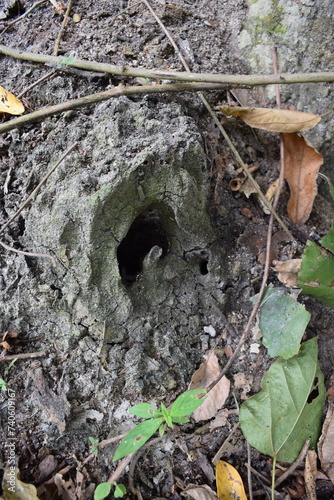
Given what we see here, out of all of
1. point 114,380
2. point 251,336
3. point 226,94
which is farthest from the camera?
point 226,94

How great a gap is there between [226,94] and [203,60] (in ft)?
0.77

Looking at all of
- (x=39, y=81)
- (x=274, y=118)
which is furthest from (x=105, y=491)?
(x=39, y=81)

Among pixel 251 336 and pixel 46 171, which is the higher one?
pixel 46 171

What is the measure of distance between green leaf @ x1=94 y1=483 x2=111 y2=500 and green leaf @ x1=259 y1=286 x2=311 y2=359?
0.79 meters

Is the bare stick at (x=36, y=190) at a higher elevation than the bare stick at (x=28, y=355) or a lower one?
higher

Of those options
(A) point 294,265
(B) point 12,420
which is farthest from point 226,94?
(B) point 12,420

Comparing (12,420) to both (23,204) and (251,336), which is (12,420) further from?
(251,336)

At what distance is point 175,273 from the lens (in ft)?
5.64

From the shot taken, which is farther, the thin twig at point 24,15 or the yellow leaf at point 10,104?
the thin twig at point 24,15

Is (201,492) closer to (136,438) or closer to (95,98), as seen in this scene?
(136,438)

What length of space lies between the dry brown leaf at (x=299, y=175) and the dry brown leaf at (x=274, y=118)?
0.05 m

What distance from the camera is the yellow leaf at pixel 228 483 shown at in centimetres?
144

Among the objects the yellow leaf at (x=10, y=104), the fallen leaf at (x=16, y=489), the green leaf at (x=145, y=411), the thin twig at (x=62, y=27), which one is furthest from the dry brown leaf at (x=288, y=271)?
the thin twig at (x=62, y=27)

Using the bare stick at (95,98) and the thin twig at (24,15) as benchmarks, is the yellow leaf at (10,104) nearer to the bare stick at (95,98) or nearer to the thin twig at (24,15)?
the bare stick at (95,98)
